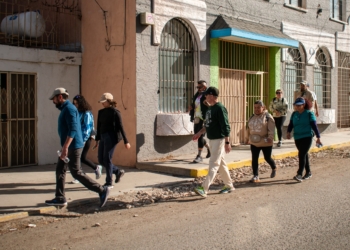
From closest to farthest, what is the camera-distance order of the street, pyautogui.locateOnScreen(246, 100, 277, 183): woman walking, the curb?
the street, pyautogui.locateOnScreen(246, 100, 277, 183): woman walking, the curb

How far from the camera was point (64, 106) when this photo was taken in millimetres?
6723

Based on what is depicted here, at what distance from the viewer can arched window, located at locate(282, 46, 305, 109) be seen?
1591 centimetres

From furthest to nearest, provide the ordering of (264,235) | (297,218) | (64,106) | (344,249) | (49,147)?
(49,147) < (64,106) < (297,218) < (264,235) < (344,249)

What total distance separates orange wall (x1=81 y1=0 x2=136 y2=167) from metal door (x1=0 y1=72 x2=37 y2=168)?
141 centimetres


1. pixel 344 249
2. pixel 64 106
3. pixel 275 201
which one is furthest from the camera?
pixel 275 201

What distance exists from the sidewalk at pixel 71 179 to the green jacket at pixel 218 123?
173cm

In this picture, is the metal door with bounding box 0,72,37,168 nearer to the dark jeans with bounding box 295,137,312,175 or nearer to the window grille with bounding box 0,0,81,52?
the window grille with bounding box 0,0,81,52

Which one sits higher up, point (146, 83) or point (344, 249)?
point (146, 83)

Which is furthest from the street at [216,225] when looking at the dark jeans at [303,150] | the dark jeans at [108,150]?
the dark jeans at [108,150]

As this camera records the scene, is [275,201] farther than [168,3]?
No

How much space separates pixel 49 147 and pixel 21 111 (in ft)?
3.53

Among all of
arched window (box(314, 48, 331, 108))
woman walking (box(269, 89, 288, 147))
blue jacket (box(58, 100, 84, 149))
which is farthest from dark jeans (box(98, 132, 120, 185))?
arched window (box(314, 48, 331, 108))

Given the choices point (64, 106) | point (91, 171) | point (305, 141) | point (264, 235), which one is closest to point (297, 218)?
point (264, 235)

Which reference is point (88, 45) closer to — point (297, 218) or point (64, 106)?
point (64, 106)
